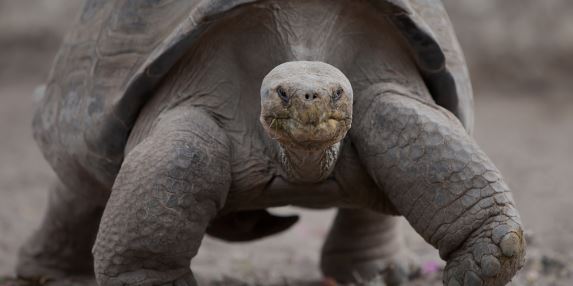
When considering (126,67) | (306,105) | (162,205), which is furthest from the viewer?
(126,67)

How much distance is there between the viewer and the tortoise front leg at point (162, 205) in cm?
303

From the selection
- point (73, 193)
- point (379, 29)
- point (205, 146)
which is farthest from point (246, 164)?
point (73, 193)

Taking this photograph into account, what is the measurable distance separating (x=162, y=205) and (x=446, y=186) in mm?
852

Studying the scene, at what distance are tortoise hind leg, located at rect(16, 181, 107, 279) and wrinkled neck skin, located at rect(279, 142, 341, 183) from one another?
144 cm

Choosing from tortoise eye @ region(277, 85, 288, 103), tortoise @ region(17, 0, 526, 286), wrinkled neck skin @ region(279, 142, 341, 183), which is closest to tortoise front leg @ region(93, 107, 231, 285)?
tortoise @ region(17, 0, 526, 286)

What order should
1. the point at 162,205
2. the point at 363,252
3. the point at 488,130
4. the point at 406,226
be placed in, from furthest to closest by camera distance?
the point at 488,130
the point at 406,226
the point at 363,252
the point at 162,205

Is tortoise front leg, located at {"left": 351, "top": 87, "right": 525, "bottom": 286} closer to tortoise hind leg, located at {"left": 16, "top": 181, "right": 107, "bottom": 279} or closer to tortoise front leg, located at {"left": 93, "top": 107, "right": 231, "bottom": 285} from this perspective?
tortoise front leg, located at {"left": 93, "top": 107, "right": 231, "bottom": 285}

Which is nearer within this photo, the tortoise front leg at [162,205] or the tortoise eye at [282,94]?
the tortoise eye at [282,94]

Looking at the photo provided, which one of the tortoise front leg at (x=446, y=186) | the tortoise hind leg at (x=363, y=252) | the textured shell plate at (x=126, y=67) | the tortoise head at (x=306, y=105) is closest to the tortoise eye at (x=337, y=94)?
the tortoise head at (x=306, y=105)

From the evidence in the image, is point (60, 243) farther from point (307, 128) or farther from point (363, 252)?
point (307, 128)

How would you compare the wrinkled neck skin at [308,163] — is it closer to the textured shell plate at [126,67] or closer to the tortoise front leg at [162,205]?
the tortoise front leg at [162,205]

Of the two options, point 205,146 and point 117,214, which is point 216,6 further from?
point 117,214

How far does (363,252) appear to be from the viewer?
4.49 meters

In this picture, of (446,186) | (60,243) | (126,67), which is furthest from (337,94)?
(60,243)
